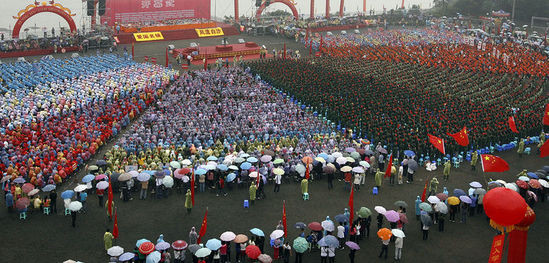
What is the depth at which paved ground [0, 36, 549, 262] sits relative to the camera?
1958 cm

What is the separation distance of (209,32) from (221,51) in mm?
10342

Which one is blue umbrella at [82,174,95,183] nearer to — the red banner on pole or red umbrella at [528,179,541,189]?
the red banner on pole

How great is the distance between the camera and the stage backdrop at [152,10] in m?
61.1

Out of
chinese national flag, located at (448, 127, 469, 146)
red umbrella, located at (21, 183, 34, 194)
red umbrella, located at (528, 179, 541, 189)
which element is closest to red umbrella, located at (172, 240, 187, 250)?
red umbrella, located at (21, 183, 34, 194)

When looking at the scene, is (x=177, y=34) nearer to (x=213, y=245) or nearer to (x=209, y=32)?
(x=209, y=32)

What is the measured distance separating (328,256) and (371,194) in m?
6.71

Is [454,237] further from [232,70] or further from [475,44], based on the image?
[475,44]

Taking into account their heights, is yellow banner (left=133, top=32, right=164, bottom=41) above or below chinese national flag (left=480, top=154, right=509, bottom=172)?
above

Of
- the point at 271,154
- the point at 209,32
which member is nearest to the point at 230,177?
the point at 271,154

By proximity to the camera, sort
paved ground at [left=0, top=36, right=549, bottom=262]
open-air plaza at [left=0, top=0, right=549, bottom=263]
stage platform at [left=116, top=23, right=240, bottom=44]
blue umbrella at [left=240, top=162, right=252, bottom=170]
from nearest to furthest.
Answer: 1. paved ground at [left=0, top=36, right=549, bottom=262]
2. open-air plaza at [left=0, top=0, right=549, bottom=263]
3. blue umbrella at [left=240, top=162, right=252, bottom=170]
4. stage platform at [left=116, top=23, right=240, bottom=44]

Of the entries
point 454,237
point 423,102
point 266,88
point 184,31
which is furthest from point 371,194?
point 184,31

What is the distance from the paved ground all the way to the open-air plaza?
0.27ft

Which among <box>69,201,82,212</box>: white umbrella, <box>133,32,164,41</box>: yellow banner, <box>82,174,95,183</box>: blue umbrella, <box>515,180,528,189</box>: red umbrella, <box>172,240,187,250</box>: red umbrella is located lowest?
<box>172,240,187,250</box>: red umbrella

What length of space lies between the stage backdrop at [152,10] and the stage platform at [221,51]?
11.9 m
